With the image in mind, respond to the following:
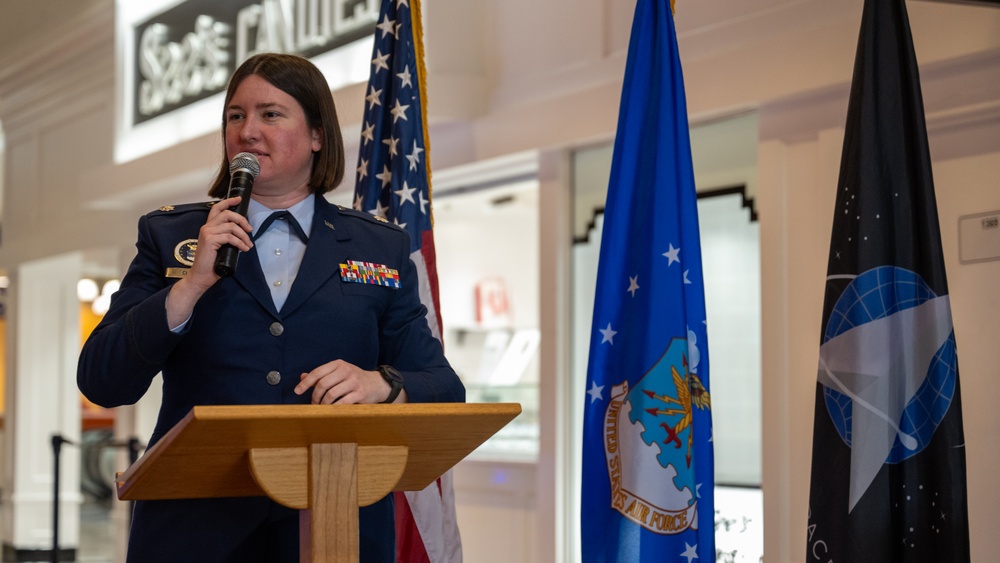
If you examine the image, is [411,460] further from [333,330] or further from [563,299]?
[563,299]

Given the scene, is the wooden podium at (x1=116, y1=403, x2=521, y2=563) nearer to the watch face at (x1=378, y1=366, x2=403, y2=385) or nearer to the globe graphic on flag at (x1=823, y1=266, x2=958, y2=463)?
the watch face at (x1=378, y1=366, x2=403, y2=385)

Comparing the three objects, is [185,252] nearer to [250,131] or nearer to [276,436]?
[250,131]

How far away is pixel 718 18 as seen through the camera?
12.3 feet

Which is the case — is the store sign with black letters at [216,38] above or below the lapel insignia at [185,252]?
above

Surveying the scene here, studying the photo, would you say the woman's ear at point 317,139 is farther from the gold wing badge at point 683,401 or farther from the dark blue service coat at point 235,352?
the gold wing badge at point 683,401

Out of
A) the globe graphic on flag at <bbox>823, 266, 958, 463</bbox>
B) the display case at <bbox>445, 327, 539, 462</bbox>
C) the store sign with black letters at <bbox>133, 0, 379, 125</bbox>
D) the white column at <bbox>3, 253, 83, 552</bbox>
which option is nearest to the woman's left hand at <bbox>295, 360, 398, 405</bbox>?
the globe graphic on flag at <bbox>823, 266, 958, 463</bbox>

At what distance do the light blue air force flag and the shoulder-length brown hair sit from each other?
108 centimetres

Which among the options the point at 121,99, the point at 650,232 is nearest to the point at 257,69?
the point at 650,232

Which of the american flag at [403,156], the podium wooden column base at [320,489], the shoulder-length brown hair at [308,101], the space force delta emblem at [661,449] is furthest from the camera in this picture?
the american flag at [403,156]

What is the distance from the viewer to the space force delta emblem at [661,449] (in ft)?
9.05

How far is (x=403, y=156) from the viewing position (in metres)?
3.64

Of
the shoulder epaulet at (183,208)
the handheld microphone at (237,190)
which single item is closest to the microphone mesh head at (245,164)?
the handheld microphone at (237,190)

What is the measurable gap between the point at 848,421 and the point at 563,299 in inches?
76.7

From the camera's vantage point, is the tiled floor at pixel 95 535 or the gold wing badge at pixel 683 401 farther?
the tiled floor at pixel 95 535
